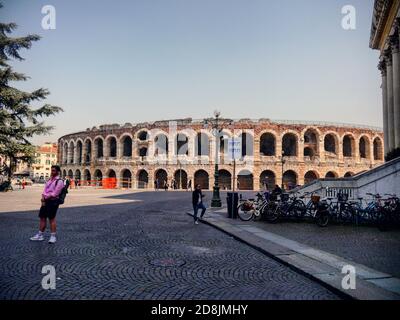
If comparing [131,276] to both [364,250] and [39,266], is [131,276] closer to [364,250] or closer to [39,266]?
[39,266]

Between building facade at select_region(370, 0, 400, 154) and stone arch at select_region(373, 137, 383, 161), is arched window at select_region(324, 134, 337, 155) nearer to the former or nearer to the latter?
stone arch at select_region(373, 137, 383, 161)

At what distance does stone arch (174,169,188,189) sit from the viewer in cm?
4113

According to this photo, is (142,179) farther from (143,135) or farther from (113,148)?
(113,148)

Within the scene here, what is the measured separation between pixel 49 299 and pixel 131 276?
1.33m

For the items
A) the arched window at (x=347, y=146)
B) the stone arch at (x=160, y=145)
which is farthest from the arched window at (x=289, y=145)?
the stone arch at (x=160, y=145)

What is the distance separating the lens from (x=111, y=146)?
47562 mm

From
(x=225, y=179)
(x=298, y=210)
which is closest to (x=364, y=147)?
(x=225, y=179)

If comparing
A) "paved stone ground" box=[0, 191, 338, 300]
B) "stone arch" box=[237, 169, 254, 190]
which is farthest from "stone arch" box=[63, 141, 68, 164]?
"paved stone ground" box=[0, 191, 338, 300]

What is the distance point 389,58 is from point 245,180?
79.0ft

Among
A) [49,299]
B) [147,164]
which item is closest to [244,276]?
[49,299]

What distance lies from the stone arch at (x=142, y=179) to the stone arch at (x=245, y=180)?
41.0 feet

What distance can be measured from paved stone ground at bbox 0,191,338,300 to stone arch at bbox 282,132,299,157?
112 feet

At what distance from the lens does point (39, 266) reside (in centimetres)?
550

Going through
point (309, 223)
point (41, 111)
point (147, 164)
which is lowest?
point (309, 223)
